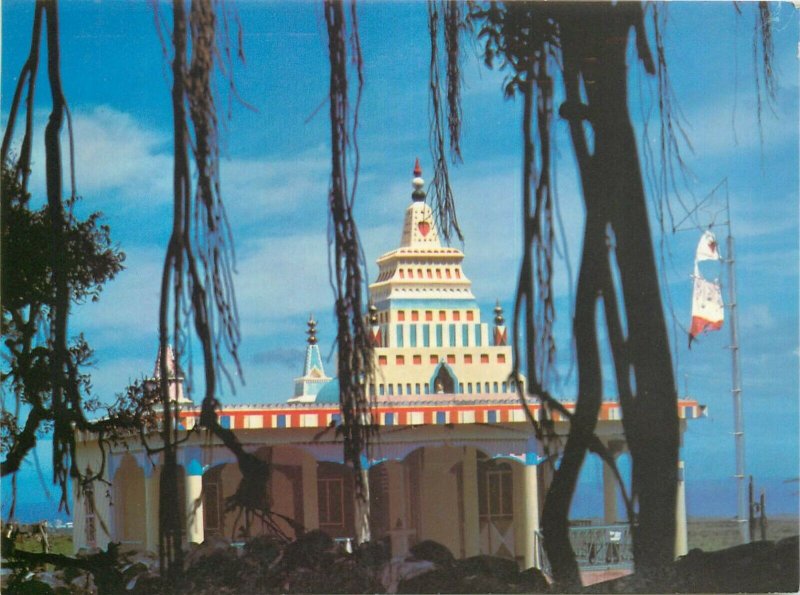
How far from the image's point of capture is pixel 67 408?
586 cm

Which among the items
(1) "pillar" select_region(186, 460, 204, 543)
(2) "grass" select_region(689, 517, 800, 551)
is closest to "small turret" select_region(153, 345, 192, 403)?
(1) "pillar" select_region(186, 460, 204, 543)

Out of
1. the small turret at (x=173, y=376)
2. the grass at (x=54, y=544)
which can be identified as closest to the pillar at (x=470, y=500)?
the small turret at (x=173, y=376)

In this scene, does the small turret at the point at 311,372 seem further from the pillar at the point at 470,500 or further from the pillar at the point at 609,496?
the pillar at the point at 609,496

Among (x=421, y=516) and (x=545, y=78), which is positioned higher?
(x=545, y=78)

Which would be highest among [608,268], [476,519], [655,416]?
[608,268]

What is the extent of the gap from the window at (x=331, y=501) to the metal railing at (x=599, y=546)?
0.88 m

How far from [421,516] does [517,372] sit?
30.0 inches

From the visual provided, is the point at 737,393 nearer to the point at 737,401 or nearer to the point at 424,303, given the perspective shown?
the point at 737,401

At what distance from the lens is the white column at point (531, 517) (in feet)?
19.5

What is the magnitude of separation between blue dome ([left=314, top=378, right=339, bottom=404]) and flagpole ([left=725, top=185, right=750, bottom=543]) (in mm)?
1761

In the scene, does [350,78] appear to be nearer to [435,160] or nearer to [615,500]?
[435,160]

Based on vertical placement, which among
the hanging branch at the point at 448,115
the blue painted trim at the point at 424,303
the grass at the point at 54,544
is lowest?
→ the grass at the point at 54,544

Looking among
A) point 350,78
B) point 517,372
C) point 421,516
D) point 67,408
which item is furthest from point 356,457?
point 350,78

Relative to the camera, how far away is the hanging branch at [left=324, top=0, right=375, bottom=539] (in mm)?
5848
